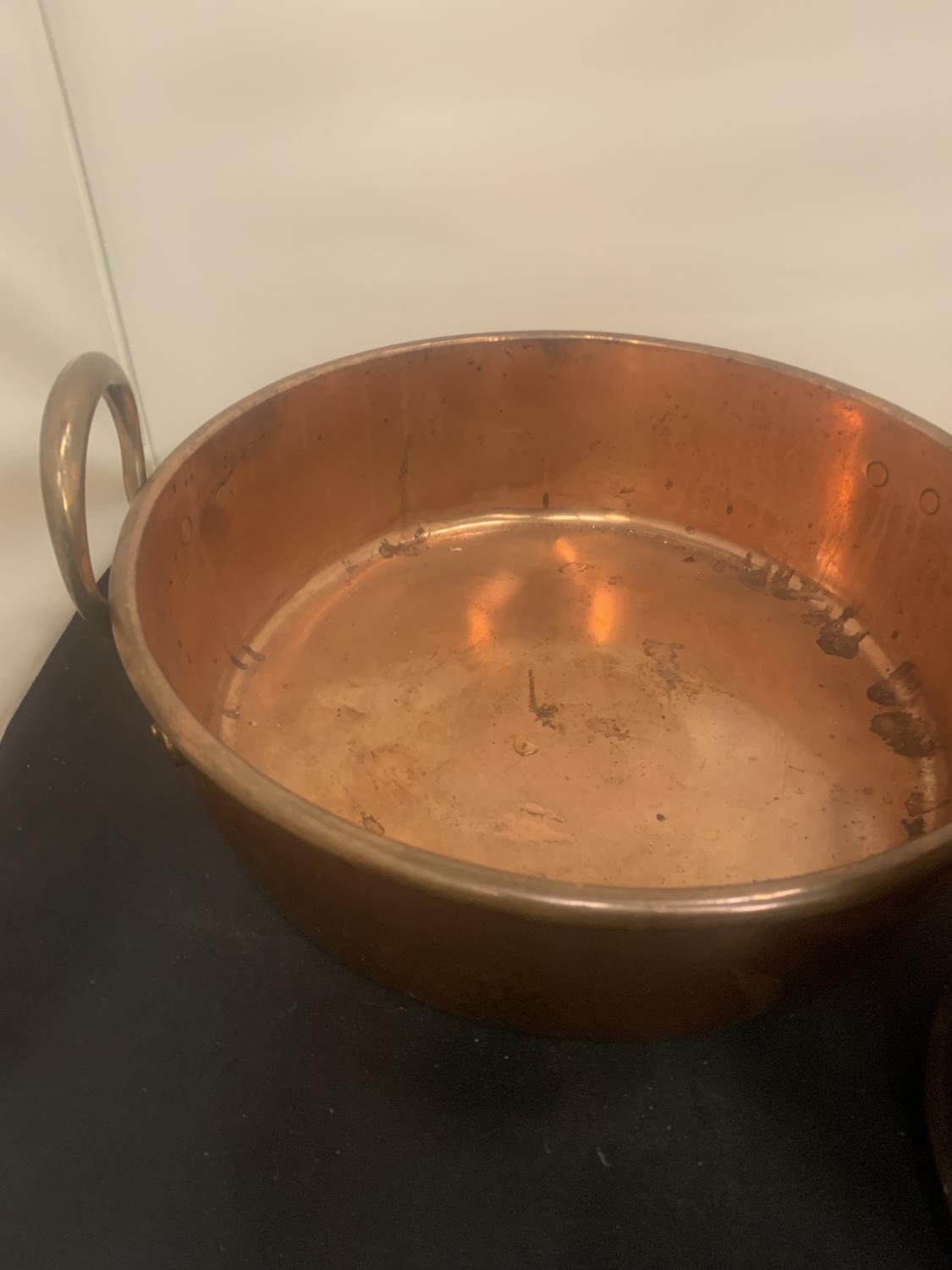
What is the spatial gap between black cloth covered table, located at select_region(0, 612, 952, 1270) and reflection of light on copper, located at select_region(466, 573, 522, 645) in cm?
25

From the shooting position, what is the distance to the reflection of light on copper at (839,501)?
67 cm

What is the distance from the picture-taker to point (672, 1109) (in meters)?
0.46

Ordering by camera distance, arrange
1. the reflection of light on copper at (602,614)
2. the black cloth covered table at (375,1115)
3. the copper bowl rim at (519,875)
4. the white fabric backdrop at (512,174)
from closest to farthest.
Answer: the copper bowl rim at (519,875)
the black cloth covered table at (375,1115)
the white fabric backdrop at (512,174)
the reflection of light on copper at (602,614)

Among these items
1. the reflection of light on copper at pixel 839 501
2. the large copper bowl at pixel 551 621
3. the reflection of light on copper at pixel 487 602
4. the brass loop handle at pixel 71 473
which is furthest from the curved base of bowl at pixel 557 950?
the reflection of light on copper at pixel 839 501

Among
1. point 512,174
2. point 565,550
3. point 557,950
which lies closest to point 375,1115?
point 557,950

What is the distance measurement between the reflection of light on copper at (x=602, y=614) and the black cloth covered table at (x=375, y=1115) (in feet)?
0.96

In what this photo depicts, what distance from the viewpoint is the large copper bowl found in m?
0.43

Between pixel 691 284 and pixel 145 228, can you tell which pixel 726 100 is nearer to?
pixel 691 284

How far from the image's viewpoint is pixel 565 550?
2.54 feet

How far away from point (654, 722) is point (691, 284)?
1.15 ft

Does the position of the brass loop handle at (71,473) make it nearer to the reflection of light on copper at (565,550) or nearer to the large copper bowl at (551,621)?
the large copper bowl at (551,621)

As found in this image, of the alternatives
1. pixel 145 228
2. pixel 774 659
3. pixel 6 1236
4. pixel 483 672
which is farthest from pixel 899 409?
pixel 6 1236

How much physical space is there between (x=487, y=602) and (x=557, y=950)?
16.3 inches

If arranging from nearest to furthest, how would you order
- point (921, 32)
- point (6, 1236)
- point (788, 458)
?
1. point (6, 1236)
2. point (921, 32)
3. point (788, 458)
